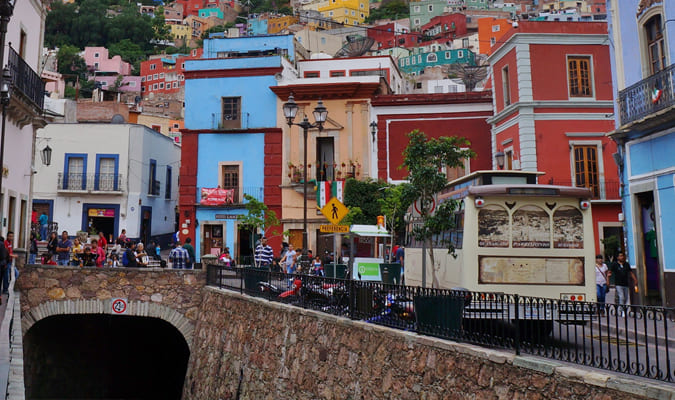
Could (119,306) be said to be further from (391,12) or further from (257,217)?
(391,12)

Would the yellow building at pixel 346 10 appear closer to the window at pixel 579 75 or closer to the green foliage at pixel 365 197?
the green foliage at pixel 365 197

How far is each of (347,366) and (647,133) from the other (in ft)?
31.5

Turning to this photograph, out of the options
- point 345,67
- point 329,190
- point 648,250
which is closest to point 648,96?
point 648,250

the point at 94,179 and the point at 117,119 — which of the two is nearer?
the point at 94,179

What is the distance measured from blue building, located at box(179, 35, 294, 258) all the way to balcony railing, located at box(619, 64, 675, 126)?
18.4 m

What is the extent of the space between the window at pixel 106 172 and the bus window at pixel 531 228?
28.5 m

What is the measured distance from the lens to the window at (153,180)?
1431 inches

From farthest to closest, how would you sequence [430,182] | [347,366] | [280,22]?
[280,22]
[430,182]
[347,366]

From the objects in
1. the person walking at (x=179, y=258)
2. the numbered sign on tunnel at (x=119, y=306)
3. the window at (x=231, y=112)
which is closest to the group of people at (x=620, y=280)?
the person walking at (x=179, y=258)

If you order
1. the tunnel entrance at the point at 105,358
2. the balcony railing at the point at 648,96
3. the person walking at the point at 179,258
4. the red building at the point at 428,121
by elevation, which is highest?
the red building at the point at 428,121

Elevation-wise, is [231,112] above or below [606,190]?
above

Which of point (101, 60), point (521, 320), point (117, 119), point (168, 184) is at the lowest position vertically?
point (521, 320)

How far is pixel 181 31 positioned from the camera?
127875 millimetres

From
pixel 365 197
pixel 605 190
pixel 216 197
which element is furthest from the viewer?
pixel 216 197
